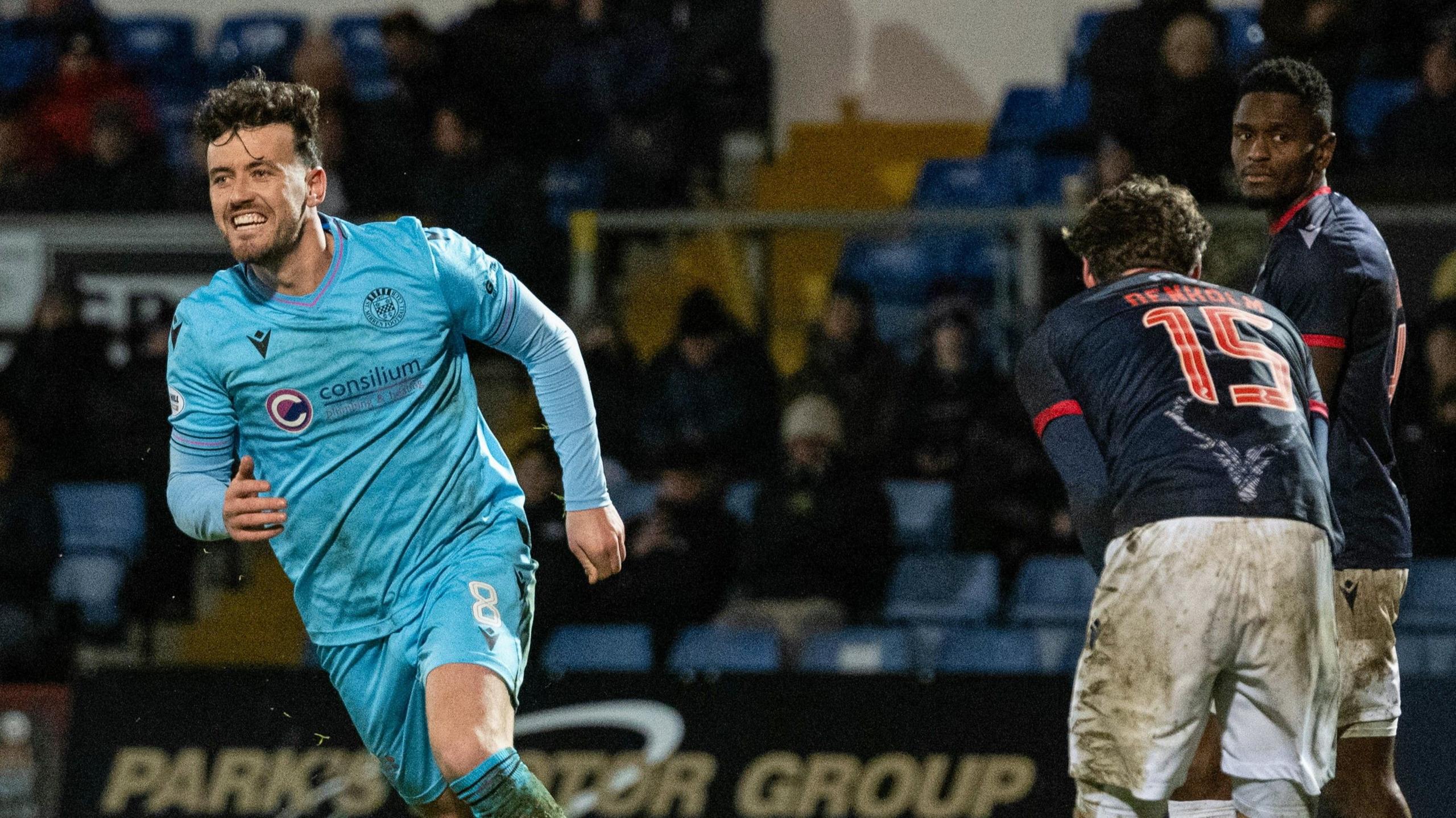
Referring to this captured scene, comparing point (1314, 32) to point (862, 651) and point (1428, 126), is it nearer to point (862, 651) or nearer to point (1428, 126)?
point (1428, 126)

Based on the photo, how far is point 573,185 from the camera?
11.5 m

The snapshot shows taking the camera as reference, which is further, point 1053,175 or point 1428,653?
point 1053,175

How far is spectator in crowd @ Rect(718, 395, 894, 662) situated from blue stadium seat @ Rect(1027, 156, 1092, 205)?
2.66 metres

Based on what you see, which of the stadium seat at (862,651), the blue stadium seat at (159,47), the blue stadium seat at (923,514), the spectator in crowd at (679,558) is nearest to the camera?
the stadium seat at (862,651)

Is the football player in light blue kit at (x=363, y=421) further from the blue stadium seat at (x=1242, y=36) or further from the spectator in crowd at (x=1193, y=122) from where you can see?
the blue stadium seat at (x=1242, y=36)

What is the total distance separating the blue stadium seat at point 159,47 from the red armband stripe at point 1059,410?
1089 centimetres

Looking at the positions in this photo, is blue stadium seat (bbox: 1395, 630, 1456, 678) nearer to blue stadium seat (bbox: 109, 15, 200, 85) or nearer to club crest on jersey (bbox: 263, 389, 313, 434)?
club crest on jersey (bbox: 263, 389, 313, 434)

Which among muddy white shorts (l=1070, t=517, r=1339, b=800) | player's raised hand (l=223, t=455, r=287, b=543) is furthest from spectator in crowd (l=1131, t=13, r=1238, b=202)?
player's raised hand (l=223, t=455, r=287, b=543)

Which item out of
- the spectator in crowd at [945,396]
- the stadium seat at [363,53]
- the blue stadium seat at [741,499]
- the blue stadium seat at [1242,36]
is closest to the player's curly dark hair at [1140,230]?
the spectator in crowd at [945,396]

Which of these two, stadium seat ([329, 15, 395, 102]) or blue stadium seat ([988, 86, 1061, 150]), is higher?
stadium seat ([329, 15, 395, 102])

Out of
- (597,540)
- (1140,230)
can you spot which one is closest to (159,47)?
(597,540)

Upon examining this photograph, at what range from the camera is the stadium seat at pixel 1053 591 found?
332 inches

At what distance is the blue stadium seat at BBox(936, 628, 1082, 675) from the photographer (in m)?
8.16

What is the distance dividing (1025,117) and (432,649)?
28.5 feet
